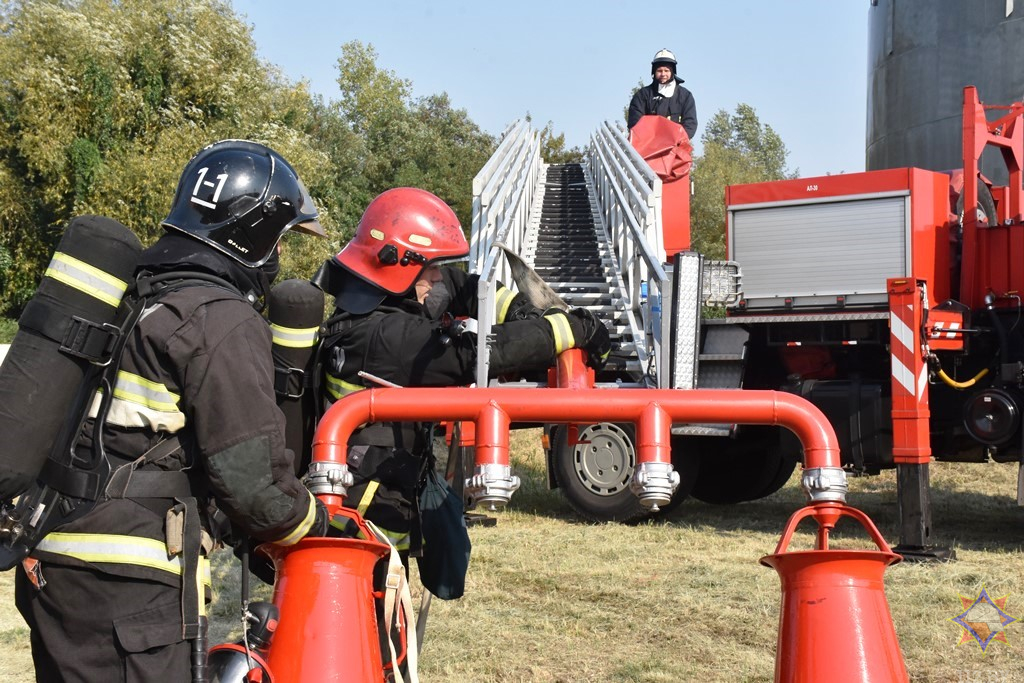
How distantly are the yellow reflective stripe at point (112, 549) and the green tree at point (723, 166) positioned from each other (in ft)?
75.5

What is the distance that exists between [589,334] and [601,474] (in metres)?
5.54

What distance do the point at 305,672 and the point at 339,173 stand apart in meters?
34.8

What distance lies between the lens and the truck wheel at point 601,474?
29.1ft

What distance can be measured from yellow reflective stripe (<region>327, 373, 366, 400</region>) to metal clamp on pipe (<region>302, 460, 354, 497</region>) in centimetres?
64

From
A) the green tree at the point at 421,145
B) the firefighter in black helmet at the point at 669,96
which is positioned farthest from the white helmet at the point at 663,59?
the green tree at the point at 421,145

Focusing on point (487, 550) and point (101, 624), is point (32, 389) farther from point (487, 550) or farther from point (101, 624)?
point (487, 550)

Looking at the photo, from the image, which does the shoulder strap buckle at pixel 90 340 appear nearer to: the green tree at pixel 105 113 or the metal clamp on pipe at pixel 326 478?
the metal clamp on pipe at pixel 326 478

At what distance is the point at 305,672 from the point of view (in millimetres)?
2504

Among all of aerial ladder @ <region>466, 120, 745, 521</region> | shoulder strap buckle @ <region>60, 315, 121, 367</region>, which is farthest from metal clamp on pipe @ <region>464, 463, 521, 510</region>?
aerial ladder @ <region>466, 120, 745, 521</region>

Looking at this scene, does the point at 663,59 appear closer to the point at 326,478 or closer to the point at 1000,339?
the point at 1000,339

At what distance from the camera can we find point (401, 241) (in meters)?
3.62

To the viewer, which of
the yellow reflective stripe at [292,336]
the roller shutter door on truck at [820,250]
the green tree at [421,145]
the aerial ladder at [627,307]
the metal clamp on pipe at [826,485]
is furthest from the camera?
the green tree at [421,145]

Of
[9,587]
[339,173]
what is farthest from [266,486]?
[339,173]

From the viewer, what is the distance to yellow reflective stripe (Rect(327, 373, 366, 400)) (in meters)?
3.43
